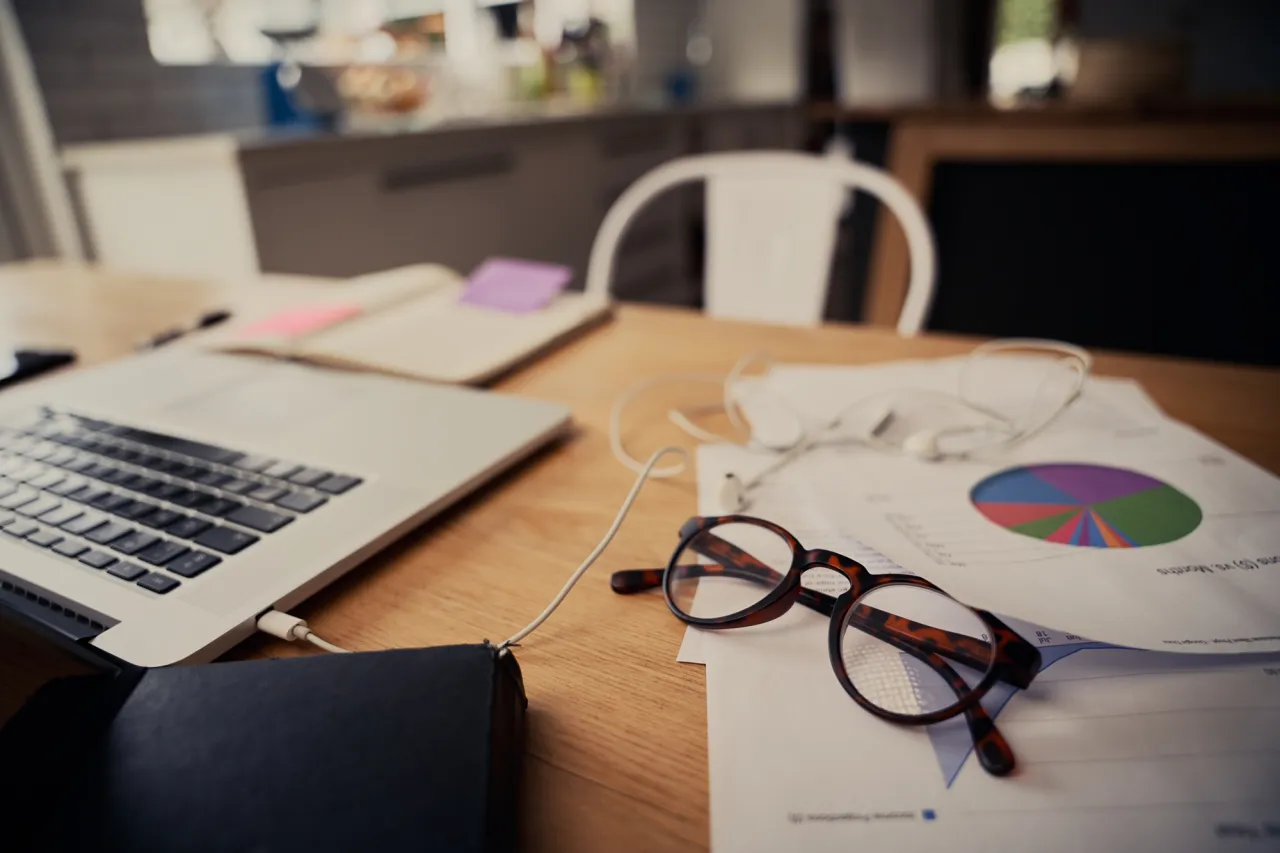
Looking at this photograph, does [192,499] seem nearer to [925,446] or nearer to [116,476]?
[116,476]

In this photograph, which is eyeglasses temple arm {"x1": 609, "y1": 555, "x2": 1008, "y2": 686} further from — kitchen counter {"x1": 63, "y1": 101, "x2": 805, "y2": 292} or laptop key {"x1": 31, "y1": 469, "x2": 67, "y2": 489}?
kitchen counter {"x1": 63, "y1": 101, "x2": 805, "y2": 292}

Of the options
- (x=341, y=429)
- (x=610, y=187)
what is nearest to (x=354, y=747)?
(x=341, y=429)

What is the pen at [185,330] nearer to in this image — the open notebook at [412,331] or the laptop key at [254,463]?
the open notebook at [412,331]

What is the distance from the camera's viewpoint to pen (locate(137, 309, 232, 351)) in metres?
0.78

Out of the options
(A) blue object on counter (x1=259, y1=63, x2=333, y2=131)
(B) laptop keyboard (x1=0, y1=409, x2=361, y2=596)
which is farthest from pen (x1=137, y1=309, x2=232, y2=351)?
(A) blue object on counter (x1=259, y1=63, x2=333, y2=131)

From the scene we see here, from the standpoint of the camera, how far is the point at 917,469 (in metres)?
0.49

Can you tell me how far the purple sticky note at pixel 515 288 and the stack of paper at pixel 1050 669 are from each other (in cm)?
43

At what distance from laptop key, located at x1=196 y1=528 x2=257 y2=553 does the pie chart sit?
40cm

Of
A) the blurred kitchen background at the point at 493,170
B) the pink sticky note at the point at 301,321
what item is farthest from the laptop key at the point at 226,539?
the blurred kitchen background at the point at 493,170

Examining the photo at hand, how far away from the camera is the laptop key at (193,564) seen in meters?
0.38

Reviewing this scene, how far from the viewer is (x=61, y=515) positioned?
1.39ft

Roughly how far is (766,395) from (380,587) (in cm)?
34

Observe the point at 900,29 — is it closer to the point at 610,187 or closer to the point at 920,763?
the point at 610,187

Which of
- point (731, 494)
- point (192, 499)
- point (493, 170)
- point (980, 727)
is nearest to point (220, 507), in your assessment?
point (192, 499)
